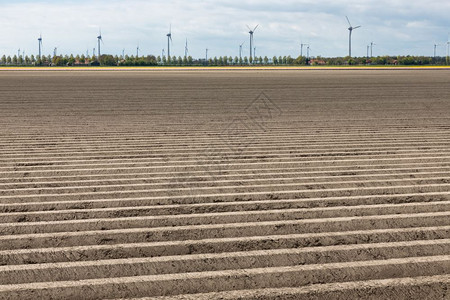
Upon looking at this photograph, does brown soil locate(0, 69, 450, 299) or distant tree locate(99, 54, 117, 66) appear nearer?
brown soil locate(0, 69, 450, 299)

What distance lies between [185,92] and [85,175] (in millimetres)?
14333

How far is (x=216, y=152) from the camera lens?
26.8 feet

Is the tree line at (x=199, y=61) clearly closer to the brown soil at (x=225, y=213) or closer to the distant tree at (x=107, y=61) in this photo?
the distant tree at (x=107, y=61)

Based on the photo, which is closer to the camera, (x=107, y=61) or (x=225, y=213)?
(x=225, y=213)

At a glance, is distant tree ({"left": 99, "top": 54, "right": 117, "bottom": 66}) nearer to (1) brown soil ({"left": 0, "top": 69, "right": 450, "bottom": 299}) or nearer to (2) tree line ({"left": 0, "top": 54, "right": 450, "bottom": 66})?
(2) tree line ({"left": 0, "top": 54, "right": 450, "bottom": 66})

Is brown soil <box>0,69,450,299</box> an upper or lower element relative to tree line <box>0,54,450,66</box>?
lower

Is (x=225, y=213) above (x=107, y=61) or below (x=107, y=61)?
below

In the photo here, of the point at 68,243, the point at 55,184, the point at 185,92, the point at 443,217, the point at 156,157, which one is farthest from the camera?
the point at 185,92

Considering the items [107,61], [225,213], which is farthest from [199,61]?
[225,213]

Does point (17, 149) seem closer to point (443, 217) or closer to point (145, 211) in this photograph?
point (145, 211)

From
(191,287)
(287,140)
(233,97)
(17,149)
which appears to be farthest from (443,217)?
(233,97)

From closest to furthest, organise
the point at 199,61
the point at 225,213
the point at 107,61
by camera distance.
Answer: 1. the point at 225,213
2. the point at 107,61
3. the point at 199,61

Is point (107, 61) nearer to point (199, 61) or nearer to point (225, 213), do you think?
point (199, 61)

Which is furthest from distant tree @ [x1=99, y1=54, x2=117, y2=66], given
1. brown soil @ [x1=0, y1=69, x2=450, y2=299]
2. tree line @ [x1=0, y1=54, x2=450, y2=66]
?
brown soil @ [x1=0, y1=69, x2=450, y2=299]
